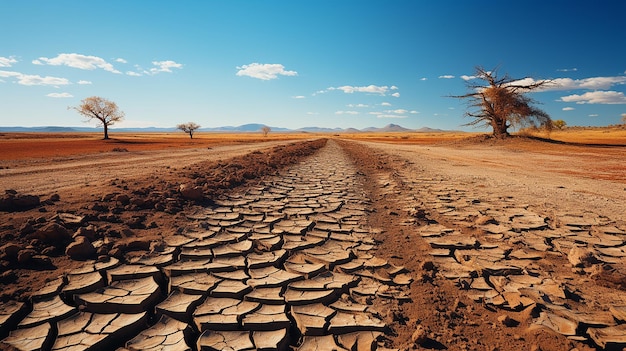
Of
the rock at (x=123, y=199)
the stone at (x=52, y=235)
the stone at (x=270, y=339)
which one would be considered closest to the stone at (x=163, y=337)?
the stone at (x=270, y=339)

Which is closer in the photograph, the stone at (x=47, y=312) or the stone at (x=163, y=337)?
the stone at (x=163, y=337)

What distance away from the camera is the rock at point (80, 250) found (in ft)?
9.05

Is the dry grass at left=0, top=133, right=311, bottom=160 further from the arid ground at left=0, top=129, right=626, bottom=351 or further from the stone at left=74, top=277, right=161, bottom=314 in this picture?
the stone at left=74, top=277, right=161, bottom=314

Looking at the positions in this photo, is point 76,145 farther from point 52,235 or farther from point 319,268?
point 319,268

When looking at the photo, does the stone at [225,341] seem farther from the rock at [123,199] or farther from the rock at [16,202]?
the rock at [16,202]

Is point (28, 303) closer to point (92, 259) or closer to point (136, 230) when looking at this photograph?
point (92, 259)

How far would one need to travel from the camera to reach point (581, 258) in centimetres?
291

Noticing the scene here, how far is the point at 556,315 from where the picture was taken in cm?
211

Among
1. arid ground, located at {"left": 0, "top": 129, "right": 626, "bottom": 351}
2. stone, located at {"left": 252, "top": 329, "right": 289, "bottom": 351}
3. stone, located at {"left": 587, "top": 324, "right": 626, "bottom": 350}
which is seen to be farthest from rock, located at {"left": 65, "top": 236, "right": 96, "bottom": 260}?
stone, located at {"left": 587, "top": 324, "right": 626, "bottom": 350}

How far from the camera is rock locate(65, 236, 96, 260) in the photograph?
2.76 m

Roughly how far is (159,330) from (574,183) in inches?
347

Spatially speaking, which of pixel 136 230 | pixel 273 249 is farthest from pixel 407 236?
pixel 136 230

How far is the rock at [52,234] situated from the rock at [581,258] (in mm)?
4928

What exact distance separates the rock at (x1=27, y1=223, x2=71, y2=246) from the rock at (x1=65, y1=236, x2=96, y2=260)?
0.77 feet
